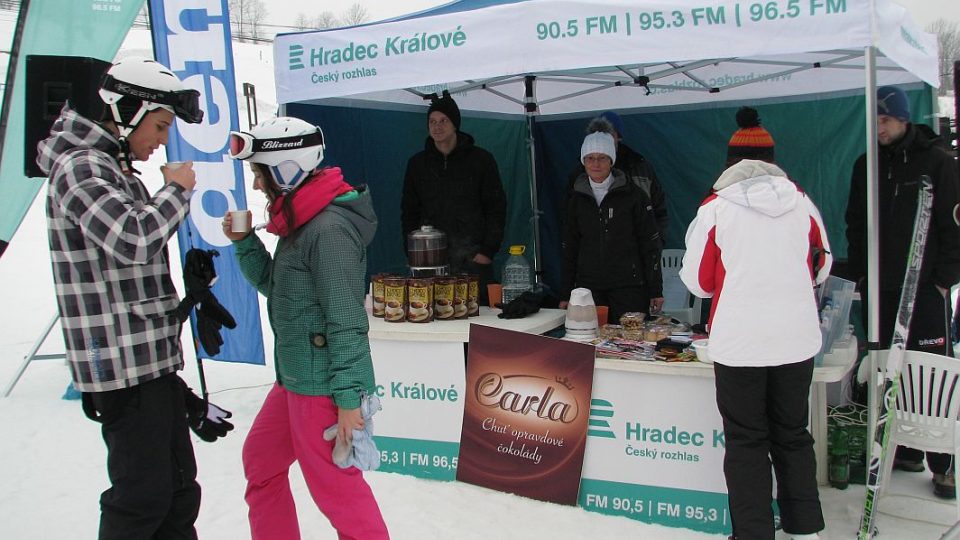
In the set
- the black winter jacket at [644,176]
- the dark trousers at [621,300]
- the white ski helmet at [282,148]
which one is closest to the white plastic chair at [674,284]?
the black winter jacket at [644,176]

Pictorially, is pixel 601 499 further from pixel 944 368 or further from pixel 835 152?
pixel 835 152

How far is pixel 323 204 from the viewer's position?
2.23m

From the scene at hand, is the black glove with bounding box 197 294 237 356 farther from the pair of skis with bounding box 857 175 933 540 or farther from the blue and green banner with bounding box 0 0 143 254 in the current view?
the blue and green banner with bounding box 0 0 143 254

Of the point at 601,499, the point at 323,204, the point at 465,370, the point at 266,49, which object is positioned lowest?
the point at 601,499

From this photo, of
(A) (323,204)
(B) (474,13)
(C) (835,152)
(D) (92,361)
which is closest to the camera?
(D) (92,361)

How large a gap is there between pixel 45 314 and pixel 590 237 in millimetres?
Result: 7424

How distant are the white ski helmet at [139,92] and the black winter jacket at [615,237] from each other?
240cm

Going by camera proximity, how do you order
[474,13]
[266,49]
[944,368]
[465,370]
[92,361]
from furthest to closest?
[266,49] → [465,370] → [474,13] → [944,368] → [92,361]

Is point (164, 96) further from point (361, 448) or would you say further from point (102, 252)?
point (361, 448)

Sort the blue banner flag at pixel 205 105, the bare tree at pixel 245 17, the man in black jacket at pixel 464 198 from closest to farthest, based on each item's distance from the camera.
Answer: the blue banner flag at pixel 205 105 → the man in black jacket at pixel 464 198 → the bare tree at pixel 245 17

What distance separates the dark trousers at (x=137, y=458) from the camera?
2100mm

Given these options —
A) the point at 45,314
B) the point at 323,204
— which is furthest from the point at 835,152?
the point at 45,314

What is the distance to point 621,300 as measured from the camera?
4.18m

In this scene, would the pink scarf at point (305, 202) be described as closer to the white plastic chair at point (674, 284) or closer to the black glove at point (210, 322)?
the black glove at point (210, 322)
